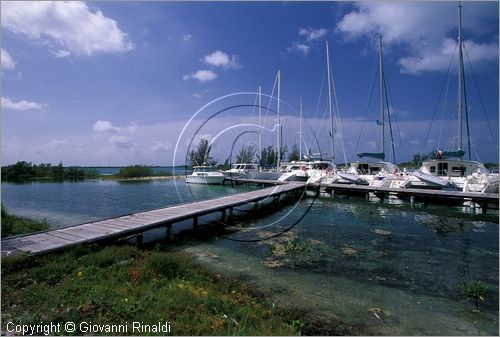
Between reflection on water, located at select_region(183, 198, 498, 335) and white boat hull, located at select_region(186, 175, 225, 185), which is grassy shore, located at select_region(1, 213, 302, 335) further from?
white boat hull, located at select_region(186, 175, 225, 185)

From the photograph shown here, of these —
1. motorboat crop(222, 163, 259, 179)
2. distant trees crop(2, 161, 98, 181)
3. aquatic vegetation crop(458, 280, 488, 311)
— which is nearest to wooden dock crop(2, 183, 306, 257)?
aquatic vegetation crop(458, 280, 488, 311)

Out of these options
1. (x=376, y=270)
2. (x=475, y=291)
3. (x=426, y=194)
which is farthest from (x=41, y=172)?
(x=475, y=291)

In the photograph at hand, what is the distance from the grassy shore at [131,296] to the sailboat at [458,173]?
30.9 m

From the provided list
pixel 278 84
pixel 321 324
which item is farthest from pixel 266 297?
pixel 278 84

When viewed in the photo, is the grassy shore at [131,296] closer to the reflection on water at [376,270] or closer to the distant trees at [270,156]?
the reflection on water at [376,270]

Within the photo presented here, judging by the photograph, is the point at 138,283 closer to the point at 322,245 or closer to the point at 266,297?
the point at 266,297

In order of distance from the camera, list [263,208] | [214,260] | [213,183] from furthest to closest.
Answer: [213,183], [263,208], [214,260]

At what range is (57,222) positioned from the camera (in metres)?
21.2

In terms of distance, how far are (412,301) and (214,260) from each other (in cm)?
732

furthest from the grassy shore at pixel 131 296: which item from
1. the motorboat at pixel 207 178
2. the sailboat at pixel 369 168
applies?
the motorboat at pixel 207 178

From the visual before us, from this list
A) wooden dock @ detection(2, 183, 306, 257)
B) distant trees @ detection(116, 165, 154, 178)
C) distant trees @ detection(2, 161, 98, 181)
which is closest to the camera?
wooden dock @ detection(2, 183, 306, 257)

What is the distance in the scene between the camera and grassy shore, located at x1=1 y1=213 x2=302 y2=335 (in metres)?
5.81

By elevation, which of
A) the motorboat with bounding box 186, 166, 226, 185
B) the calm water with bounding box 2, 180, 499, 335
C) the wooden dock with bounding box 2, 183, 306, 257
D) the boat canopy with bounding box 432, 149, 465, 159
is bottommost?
the calm water with bounding box 2, 180, 499, 335

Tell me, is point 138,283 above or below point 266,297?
above
